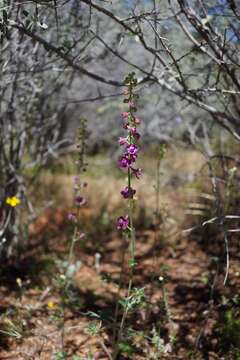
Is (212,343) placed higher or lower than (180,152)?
lower

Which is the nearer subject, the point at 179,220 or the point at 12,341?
the point at 12,341

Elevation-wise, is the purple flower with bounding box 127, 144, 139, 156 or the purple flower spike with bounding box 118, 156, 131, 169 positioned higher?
the purple flower with bounding box 127, 144, 139, 156

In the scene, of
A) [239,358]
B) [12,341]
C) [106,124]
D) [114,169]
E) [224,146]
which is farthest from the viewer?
[106,124]

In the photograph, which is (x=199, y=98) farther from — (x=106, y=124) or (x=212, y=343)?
(x=106, y=124)

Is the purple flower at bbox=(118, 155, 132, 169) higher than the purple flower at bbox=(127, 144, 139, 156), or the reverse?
the purple flower at bbox=(127, 144, 139, 156)

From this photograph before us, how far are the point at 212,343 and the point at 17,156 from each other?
85.0 inches

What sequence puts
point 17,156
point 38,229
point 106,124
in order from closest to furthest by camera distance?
point 17,156 → point 38,229 → point 106,124

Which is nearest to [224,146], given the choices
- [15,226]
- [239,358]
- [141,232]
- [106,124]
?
[141,232]

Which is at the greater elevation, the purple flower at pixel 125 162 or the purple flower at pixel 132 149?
the purple flower at pixel 132 149

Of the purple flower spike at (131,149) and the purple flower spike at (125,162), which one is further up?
the purple flower spike at (131,149)

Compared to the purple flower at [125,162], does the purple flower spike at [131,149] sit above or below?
above

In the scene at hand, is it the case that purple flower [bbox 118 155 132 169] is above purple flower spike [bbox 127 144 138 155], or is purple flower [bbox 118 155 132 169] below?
below

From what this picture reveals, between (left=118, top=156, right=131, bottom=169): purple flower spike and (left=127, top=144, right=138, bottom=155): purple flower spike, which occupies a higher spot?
(left=127, top=144, right=138, bottom=155): purple flower spike

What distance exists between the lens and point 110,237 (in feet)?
16.0
